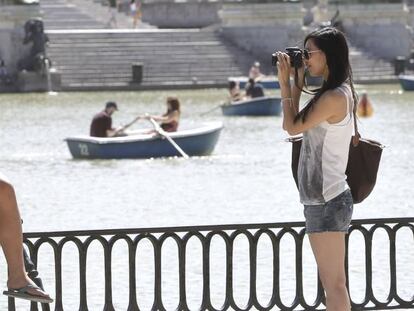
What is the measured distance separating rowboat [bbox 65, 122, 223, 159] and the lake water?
0.55 feet

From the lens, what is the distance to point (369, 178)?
28.8ft

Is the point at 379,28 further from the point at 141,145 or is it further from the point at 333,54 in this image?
the point at 333,54

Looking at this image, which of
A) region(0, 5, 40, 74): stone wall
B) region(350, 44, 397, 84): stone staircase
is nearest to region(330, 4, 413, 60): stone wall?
region(350, 44, 397, 84): stone staircase

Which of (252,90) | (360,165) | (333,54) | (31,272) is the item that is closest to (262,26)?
(252,90)

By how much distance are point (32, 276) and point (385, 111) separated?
3330 cm

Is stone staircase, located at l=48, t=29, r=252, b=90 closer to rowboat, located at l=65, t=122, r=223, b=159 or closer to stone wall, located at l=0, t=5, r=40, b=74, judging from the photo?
stone wall, located at l=0, t=5, r=40, b=74

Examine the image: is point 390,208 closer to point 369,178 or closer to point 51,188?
point 51,188

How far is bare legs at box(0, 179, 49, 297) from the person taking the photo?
7.36 m

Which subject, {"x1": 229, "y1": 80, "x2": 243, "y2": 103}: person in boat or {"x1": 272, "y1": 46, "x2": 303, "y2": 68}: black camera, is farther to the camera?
{"x1": 229, "y1": 80, "x2": 243, "y2": 103}: person in boat

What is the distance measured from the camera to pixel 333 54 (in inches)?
337

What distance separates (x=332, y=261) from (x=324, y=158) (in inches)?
19.9

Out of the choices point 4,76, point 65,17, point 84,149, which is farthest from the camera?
point 65,17

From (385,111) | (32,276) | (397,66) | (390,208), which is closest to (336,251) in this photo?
(32,276)

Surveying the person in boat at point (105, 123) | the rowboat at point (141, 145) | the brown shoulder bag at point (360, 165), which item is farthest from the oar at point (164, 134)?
the brown shoulder bag at point (360, 165)
